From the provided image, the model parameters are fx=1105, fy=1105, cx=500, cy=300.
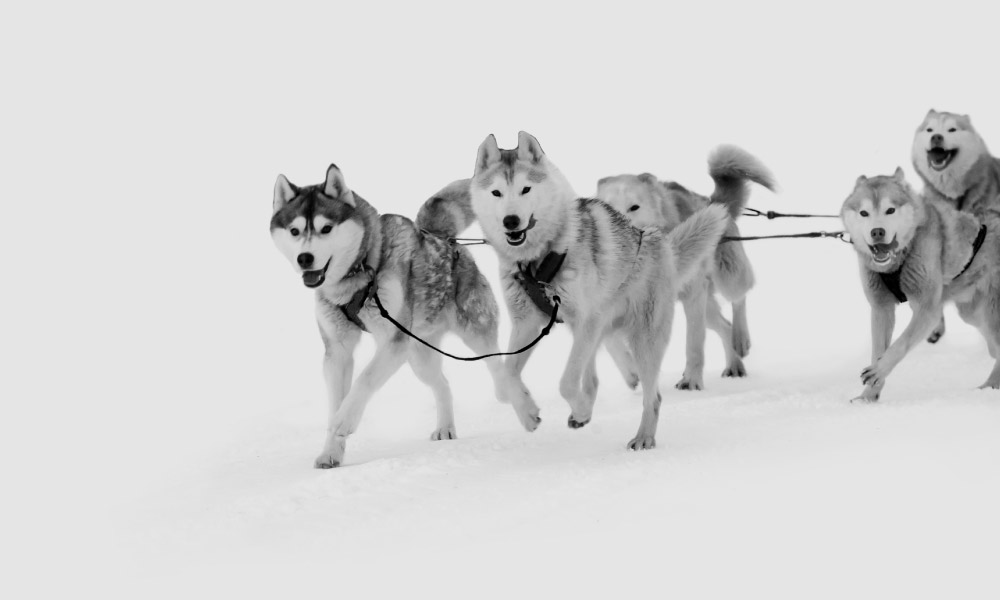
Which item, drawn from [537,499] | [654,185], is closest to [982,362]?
[654,185]

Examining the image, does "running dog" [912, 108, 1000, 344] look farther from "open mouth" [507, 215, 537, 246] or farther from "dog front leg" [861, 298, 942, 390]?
"open mouth" [507, 215, 537, 246]

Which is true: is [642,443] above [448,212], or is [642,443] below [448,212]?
below

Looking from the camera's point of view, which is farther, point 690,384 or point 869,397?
point 690,384

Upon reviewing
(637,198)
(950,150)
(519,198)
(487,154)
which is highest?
(487,154)

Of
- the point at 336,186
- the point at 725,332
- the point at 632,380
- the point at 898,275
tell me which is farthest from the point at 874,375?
the point at 336,186

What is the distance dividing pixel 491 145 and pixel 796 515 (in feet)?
7.65

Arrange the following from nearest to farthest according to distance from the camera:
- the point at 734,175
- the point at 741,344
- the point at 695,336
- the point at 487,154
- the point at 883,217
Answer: the point at 487,154 → the point at 883,217 → the point at 695,336 → the point at 734,175 → the point at 741,344

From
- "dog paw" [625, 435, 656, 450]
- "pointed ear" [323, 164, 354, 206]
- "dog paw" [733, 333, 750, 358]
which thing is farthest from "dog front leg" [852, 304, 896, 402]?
"pointed ear" [323, 164, 354, 206]

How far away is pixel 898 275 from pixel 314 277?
341 cm

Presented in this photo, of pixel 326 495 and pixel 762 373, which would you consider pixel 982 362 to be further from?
pixel 326 495

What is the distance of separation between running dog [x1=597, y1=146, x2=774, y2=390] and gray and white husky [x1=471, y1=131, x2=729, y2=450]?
1820 mm

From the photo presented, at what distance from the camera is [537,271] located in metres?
5.36

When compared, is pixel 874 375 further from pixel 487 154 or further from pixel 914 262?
pixel 487 154

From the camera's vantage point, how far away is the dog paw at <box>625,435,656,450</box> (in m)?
5.49
